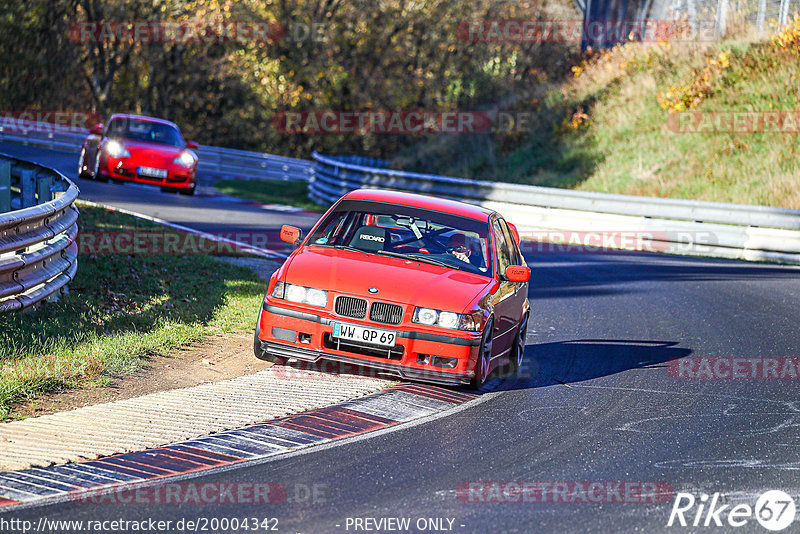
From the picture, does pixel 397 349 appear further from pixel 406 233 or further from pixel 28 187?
pixel 28 187

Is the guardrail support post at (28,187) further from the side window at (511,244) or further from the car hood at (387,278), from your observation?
the side window at (511,244)

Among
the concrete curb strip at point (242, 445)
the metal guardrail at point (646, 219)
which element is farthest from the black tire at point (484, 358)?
the metal guardrail at point (646, 219)

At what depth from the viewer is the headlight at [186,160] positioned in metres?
21.8

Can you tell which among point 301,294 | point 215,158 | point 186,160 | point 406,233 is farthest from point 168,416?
point 215,158

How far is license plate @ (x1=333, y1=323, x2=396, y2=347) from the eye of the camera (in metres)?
7.70

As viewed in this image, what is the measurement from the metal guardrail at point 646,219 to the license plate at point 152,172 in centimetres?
642

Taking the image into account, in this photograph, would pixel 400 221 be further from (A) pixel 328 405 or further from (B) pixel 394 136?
(B) pixel 394 136

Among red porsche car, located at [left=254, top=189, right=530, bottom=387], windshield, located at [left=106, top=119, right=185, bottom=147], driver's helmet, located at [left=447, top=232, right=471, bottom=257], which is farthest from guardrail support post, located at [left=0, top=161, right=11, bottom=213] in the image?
windshield, located at [left=106, top=119, right=185, bottom=147]

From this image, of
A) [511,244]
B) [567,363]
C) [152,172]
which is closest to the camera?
[567,363]

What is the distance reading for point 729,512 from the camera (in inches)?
214

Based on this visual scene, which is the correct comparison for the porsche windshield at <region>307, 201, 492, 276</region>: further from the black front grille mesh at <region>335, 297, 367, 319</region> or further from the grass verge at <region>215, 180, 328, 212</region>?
the grass verge at <region>215, 180, 328, 212</region>

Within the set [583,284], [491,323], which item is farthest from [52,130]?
[491,323]

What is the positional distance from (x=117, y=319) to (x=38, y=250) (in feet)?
3.13

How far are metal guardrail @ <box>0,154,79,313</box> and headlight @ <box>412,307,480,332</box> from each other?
11.3 ft
